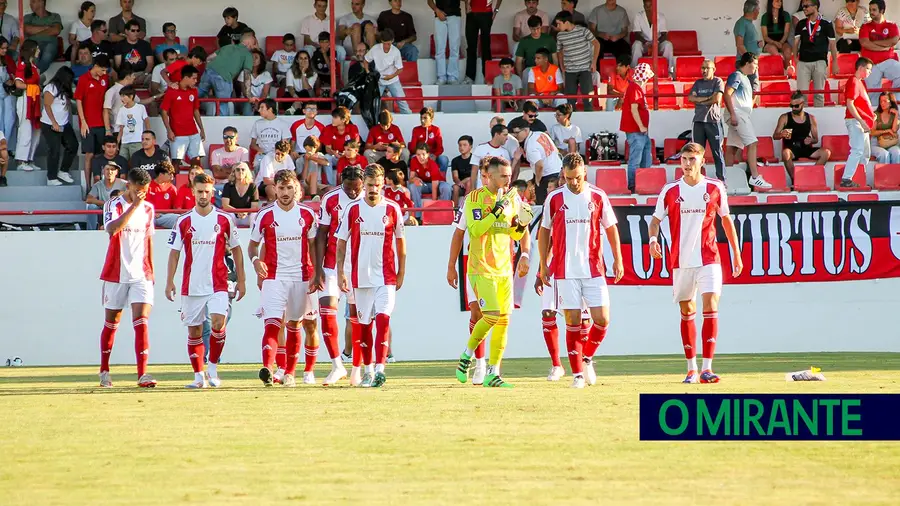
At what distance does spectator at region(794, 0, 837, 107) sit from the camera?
22250 mm

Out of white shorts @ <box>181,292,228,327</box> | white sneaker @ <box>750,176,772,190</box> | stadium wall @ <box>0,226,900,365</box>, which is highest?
white sneaker @ <box>750,176,772,190</box>

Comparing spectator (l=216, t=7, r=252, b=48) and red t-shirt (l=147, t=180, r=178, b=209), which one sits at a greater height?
spectator (l=216, t=7, r=252, b=48)

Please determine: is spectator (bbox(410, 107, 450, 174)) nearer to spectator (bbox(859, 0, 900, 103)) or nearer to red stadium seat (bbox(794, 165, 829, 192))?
red stadium seat (bbox(794, 165, 829, 192))

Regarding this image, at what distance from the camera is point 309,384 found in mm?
12109

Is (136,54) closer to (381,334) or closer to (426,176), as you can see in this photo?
(426,176)

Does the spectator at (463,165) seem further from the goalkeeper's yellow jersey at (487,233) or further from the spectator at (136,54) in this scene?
the goalkeeper's yellow jersey at (487,233)

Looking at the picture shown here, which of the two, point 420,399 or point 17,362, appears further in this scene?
point 17,362

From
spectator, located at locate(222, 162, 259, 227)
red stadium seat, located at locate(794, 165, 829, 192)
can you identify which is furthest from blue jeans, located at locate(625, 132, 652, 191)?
spectator, located at locate(222, 162, 259, 227)

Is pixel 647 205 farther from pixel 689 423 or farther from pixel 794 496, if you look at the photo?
pixel 794 496

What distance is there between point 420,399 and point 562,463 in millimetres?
3421

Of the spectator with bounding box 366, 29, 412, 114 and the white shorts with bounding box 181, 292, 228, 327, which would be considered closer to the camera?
the white shorts with bounding box 181, 292, 228, 327

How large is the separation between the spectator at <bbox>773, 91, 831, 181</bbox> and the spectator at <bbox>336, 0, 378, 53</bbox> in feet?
24.0

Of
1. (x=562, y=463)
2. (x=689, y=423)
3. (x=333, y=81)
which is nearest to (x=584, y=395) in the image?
(x=689, y=423)

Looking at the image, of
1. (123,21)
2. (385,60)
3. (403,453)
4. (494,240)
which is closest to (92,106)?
(123,21)
